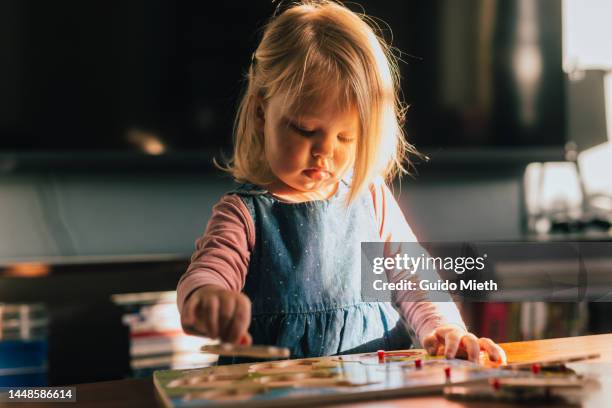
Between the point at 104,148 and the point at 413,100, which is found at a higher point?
the point at 413,100

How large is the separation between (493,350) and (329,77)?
1.08ft

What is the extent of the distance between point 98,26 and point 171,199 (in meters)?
0.52

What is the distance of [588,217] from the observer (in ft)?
6.73

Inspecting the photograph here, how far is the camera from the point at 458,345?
557 millimetres

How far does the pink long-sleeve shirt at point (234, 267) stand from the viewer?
559 millimetres

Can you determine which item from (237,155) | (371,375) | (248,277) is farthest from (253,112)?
(371,375)

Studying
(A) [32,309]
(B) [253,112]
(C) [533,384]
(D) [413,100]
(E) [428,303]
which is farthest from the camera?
(D) [413,100]

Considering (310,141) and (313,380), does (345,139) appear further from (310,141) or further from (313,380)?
(313,380)

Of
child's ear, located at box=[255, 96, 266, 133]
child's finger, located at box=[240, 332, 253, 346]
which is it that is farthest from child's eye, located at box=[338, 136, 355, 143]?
child's finger, located at box=[240, 332, 253, 346]

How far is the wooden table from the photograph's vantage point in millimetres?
446

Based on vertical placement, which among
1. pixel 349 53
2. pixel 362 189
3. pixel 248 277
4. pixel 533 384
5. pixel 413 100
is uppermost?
pixel 413 100

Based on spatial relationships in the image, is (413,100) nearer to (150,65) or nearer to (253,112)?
(150,65)

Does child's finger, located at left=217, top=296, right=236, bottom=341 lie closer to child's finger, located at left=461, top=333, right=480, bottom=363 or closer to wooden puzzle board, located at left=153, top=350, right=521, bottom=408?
wooden puzzle board, located at left=153, top=350, right=521, bottom=408

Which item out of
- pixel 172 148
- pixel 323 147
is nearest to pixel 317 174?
pixel 323 147
